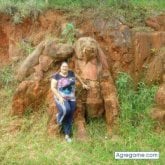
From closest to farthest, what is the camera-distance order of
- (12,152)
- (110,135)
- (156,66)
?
→ (12,152)
(110,135)
(156,66)

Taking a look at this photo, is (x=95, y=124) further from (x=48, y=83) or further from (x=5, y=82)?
(x=5, y=82)

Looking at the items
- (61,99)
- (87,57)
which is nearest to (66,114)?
(61,99)

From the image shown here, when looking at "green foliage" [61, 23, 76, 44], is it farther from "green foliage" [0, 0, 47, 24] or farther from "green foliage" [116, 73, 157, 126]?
"green foliage" [116, 73, 157, 126]

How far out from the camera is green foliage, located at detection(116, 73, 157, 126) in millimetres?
7641

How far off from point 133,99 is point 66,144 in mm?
1638

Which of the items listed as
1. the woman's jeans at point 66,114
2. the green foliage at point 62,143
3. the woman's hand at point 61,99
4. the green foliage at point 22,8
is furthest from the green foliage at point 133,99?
the green foliage at point 22,8

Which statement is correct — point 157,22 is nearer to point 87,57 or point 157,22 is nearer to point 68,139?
point 87,57

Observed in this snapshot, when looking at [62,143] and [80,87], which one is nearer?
[62,143]

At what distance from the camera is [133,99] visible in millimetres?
8008

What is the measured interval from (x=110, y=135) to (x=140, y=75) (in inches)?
63.5

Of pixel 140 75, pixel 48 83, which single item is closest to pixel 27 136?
pixel 48 83

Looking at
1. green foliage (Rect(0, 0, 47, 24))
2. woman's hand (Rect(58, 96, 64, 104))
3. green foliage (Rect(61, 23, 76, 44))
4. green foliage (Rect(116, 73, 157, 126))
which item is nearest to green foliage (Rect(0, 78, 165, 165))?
green foliage (Rect(116, 73, 157, 126))

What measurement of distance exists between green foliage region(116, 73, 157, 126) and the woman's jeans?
88 cm

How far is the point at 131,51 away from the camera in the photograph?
27.8ft
